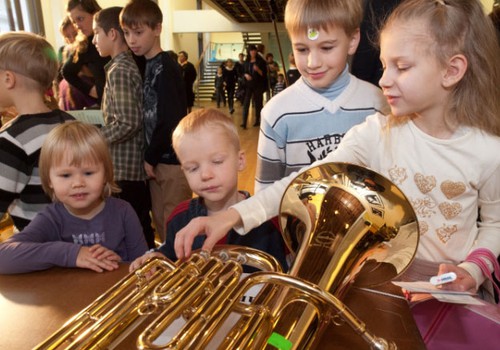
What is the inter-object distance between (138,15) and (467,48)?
1408 millimetres

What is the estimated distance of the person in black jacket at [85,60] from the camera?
2084mm

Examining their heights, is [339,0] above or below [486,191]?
above

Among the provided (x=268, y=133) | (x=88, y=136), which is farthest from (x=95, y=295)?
(x=268, y=133)

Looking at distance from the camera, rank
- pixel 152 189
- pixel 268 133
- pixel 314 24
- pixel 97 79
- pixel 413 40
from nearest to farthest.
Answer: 1. pixel 413 40
2. pixel 314 24
3. pixel 268 133
4. pixel 152 189
5. pixel 97 79

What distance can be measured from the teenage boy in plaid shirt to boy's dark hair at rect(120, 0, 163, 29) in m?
0.11

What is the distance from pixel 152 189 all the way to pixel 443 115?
5.05ft

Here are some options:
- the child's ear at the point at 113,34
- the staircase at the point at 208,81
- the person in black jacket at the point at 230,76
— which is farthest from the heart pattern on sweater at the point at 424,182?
the staircase at the point at 208,81

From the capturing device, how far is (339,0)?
103 centimetres

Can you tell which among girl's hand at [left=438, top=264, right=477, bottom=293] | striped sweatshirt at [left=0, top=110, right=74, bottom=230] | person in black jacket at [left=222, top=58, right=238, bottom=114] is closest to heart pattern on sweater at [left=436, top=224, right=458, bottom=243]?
girl's hand at [left=438, top=264, right=477, bottom=293]

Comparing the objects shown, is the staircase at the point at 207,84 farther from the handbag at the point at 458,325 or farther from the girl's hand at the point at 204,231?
the handbag at the point at 458,325

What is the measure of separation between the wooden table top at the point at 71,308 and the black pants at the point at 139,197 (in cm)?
113

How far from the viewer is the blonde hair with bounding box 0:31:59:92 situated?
1.29 meters

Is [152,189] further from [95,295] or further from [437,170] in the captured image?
[437,170]

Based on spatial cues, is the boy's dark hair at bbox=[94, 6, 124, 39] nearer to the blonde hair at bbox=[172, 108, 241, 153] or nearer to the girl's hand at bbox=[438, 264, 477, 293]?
the blonde hair at bbox=[172, 108, 241, 153]
